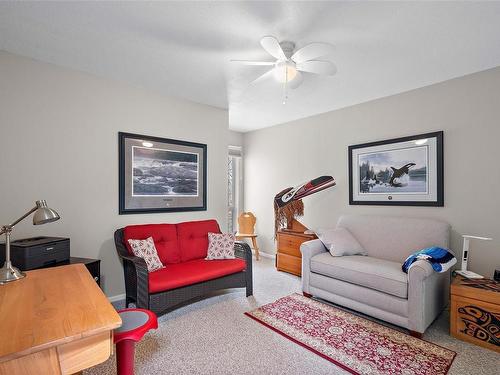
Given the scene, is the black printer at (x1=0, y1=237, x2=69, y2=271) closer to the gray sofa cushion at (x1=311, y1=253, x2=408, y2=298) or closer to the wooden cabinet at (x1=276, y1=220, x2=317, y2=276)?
the gray sofa cushion at (x1=311, y1=253, x2=408, y2=298)

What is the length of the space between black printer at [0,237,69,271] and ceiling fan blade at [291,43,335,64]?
259cm

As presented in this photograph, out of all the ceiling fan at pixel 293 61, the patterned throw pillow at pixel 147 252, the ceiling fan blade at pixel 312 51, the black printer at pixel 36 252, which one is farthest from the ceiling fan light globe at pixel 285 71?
the black printer at pixel 36 252

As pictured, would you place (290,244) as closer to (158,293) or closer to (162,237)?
(162,237)

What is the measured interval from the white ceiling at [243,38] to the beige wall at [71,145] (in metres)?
0.20

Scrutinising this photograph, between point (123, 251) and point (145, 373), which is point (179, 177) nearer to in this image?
point (123, 251)

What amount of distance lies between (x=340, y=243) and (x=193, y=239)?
1854 millimetres

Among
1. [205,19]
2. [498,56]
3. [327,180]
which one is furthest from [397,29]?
[327,180]

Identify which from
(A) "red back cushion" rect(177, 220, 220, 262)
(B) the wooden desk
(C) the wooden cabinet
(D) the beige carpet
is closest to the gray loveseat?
(D) the beige carpet

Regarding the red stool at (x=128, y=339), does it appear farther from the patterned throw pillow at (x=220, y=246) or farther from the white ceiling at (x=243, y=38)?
the white ceiling at (x=243, y=38)

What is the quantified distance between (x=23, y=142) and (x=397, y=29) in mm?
3472

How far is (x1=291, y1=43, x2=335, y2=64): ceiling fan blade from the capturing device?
191 centimetres

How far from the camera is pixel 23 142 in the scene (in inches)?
99.2

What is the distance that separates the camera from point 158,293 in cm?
251

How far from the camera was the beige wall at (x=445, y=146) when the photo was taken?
273 centimetres
